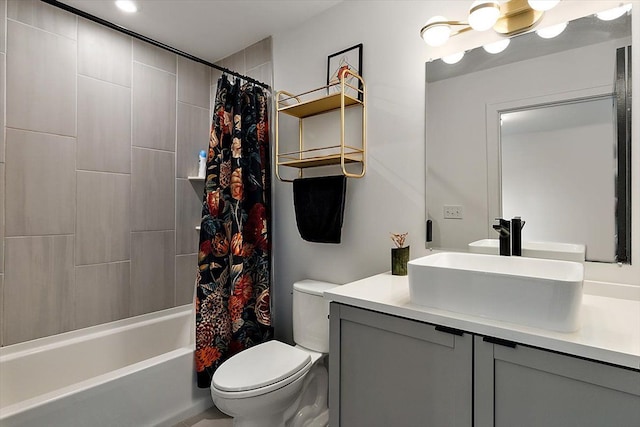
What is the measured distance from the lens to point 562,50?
1.34 m

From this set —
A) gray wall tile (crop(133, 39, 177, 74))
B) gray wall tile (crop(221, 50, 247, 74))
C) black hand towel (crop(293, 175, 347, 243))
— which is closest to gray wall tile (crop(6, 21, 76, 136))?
gray wall tile (crop(133, 39, 177, 74))

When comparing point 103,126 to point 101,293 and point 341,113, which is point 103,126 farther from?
point 341,113

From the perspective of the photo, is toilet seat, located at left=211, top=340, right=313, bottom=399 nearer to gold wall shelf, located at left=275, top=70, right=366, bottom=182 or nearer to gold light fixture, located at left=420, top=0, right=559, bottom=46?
gold wall shelf, located at left=275, top=70, right=366, bottom=182

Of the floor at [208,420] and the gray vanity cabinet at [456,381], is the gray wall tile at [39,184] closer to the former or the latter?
the floor at [208,420]

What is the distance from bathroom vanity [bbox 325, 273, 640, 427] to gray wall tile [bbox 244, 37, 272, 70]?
1.87 meters

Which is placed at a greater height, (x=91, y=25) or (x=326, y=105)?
(x=91, y=25)

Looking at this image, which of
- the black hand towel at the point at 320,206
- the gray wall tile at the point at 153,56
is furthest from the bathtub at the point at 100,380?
the gray wall tile at the point at 153,56

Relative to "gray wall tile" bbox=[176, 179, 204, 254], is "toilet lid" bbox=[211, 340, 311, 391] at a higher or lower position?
lower

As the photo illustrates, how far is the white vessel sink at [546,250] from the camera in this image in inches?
52.3

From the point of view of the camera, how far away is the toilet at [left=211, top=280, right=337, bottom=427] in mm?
1495

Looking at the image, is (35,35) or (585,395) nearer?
(585,395)

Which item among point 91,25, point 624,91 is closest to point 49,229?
point 91,25

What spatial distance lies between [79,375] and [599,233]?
282cm

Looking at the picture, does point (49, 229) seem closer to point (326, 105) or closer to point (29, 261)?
point (29, 261)
